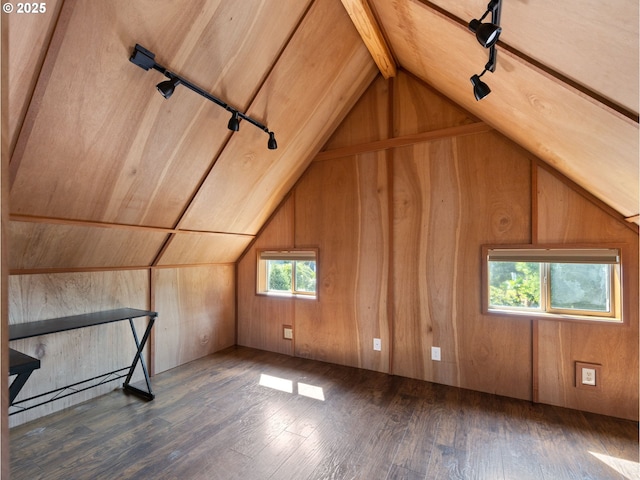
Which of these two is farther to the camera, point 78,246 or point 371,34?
point 371,34

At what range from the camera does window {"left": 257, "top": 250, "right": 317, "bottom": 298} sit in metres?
3.67

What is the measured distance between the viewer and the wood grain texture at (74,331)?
7.27 feet

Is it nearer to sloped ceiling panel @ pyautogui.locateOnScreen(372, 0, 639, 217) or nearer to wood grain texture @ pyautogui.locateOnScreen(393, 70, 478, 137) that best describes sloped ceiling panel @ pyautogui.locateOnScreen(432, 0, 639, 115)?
sloped ceiling panel @ pyautogui.locateOnScreen(372, 0, 639, 217)

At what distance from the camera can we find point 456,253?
281 centimetres

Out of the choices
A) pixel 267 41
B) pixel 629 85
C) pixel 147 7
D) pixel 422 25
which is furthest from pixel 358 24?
pixel 629 85

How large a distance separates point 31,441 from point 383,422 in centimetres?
261

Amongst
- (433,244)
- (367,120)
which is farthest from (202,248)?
(433,244)

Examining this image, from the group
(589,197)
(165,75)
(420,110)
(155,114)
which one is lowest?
(589,197)

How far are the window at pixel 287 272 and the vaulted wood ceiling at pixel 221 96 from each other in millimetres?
1050

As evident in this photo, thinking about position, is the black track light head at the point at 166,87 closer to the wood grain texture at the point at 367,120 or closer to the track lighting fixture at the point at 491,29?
the track lighting fixture at the point at 491,29

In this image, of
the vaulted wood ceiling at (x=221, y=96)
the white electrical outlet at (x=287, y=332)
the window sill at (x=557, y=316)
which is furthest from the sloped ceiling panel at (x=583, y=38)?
the white electrical outlet at (x=287, y=332)

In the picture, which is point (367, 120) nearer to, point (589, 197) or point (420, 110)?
point (420, 110)

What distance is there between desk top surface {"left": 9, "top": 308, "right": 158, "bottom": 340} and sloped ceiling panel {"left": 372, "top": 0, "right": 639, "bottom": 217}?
3.22m

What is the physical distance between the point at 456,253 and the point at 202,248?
2.89 metres
